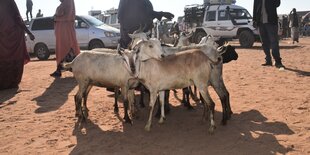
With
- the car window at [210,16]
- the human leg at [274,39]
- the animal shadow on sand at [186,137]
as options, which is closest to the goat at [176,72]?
the animal shadow on sand at [186,137]

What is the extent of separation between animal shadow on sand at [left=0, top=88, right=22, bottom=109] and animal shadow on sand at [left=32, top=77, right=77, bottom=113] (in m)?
0.57

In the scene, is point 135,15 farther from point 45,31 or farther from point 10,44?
point 45,31

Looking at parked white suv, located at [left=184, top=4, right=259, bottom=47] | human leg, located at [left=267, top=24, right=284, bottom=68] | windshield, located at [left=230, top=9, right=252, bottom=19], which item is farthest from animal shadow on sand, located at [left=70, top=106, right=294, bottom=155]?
windshield, located at [left=230, top=9, right=252, bottom=19]

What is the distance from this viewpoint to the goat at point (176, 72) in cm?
546

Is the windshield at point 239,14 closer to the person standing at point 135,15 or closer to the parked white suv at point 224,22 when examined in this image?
the parked white suv at point 224,22

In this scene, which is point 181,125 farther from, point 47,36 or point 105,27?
point 47,36

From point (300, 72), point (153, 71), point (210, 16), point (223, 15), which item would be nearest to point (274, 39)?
point (300, 72)

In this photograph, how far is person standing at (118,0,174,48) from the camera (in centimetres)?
842

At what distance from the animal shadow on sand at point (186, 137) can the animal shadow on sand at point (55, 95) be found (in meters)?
1.42

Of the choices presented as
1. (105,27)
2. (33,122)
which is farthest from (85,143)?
(105,27)

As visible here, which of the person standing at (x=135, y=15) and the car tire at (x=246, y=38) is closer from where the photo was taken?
the person standing at (x=135, y=15)

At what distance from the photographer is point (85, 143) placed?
5.21 meters

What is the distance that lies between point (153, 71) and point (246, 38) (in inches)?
641

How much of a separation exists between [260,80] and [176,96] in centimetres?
242
